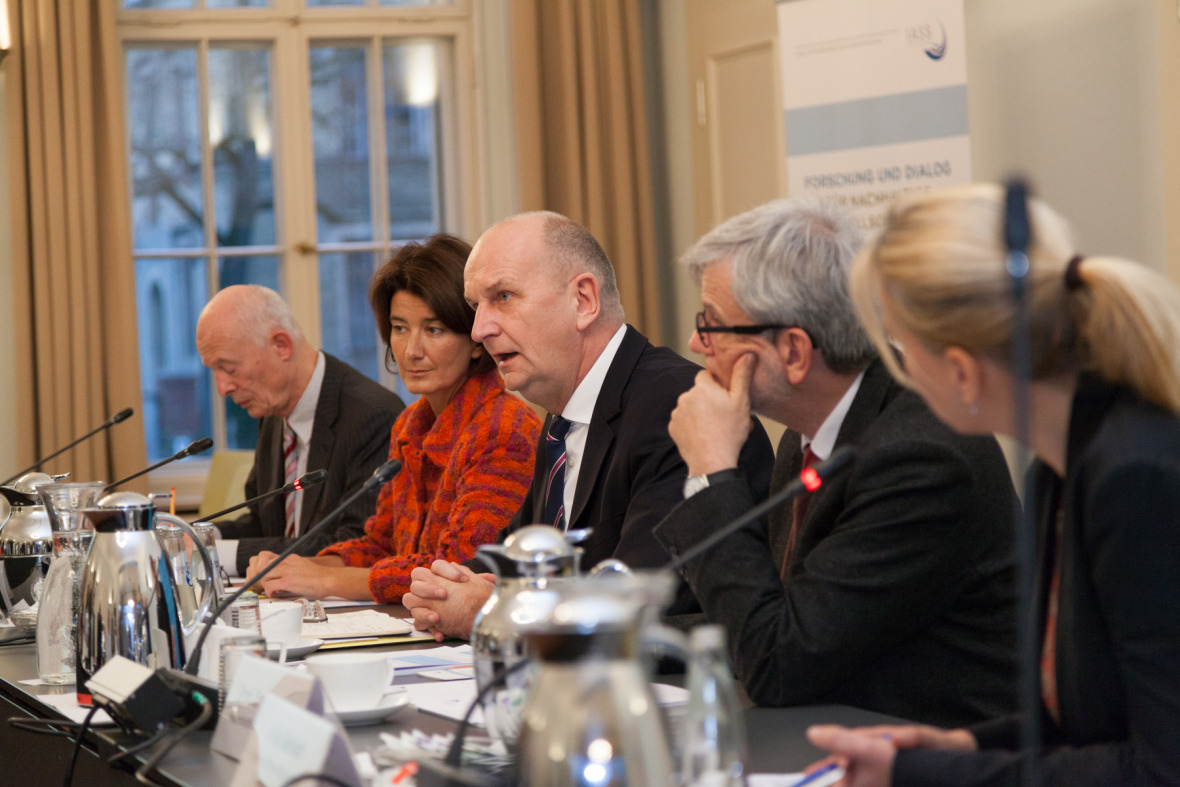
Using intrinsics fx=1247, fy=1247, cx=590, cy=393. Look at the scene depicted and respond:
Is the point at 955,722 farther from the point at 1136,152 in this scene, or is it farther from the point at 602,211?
the point at 602,211

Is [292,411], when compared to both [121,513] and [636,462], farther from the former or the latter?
[121,513]

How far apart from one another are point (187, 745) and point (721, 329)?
829mm

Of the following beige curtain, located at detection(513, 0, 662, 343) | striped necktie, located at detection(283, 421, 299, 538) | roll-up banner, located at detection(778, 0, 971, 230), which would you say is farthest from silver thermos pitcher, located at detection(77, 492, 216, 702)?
beige curtain, located at detection(513, 0, 662, 343)

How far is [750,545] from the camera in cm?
149

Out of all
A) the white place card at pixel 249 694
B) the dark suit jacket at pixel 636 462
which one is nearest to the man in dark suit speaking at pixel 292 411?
the dark suit jacket at pixel 636 462

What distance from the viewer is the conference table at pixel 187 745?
120 centimetres

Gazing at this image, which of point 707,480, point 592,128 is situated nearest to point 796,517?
point 707,480

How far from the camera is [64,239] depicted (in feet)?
15.1

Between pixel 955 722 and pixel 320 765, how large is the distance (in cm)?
80

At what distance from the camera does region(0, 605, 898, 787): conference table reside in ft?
3.92

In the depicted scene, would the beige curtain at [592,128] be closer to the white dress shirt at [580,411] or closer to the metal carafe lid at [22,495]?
the white dress shirt at [580,411]

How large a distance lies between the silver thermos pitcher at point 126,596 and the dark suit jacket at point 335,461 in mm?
1391

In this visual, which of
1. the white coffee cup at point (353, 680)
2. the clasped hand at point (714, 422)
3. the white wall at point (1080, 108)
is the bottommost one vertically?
the white coffee cup at point (353, 680)

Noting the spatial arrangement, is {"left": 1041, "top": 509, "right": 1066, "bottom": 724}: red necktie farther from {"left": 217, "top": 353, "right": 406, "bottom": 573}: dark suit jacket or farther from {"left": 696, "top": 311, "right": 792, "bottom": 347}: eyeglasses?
{"left": 217, "top": 353, "right": 406, "bottom": 573}: dark suit jacket
